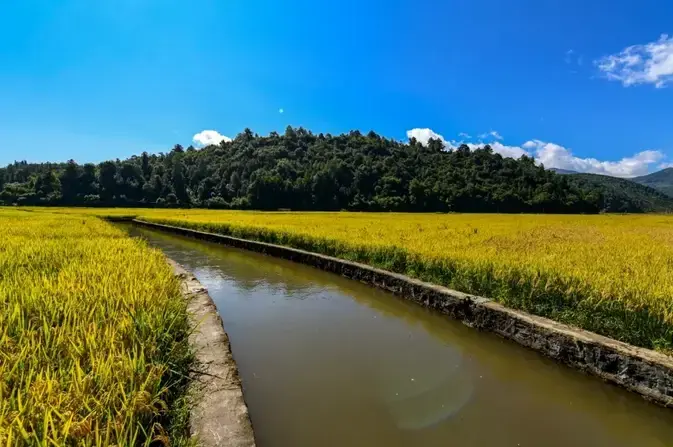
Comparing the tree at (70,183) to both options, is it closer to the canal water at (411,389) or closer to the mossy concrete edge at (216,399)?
the canal water at (411,389)

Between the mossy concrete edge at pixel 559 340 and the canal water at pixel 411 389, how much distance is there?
0.39ft

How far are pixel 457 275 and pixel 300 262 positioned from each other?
5.85 meters

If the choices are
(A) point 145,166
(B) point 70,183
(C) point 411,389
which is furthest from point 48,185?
(C) point 411,389

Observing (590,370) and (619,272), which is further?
(619,272)

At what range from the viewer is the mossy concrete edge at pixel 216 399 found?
7.79ft

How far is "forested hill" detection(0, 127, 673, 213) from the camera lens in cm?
6366

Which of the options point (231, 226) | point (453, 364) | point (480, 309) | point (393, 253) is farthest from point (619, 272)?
point (231, 226)

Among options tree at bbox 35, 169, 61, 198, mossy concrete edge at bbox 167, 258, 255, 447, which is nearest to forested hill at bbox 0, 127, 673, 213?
tree at bbox 35, 169, 61, 198

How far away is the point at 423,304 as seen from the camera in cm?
682

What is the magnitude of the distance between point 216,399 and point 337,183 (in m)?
68.5

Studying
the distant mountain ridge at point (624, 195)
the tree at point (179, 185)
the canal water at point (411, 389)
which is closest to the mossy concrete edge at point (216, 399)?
the canal water at point (411, 389)

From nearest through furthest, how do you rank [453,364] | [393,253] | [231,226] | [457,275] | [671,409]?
[671,409]
[453,364]
[457,275]
[393,253]
[231,226]

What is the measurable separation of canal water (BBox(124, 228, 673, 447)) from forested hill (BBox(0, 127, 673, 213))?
56.9 metres

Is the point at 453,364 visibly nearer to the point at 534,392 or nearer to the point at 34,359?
the point at 534,392
